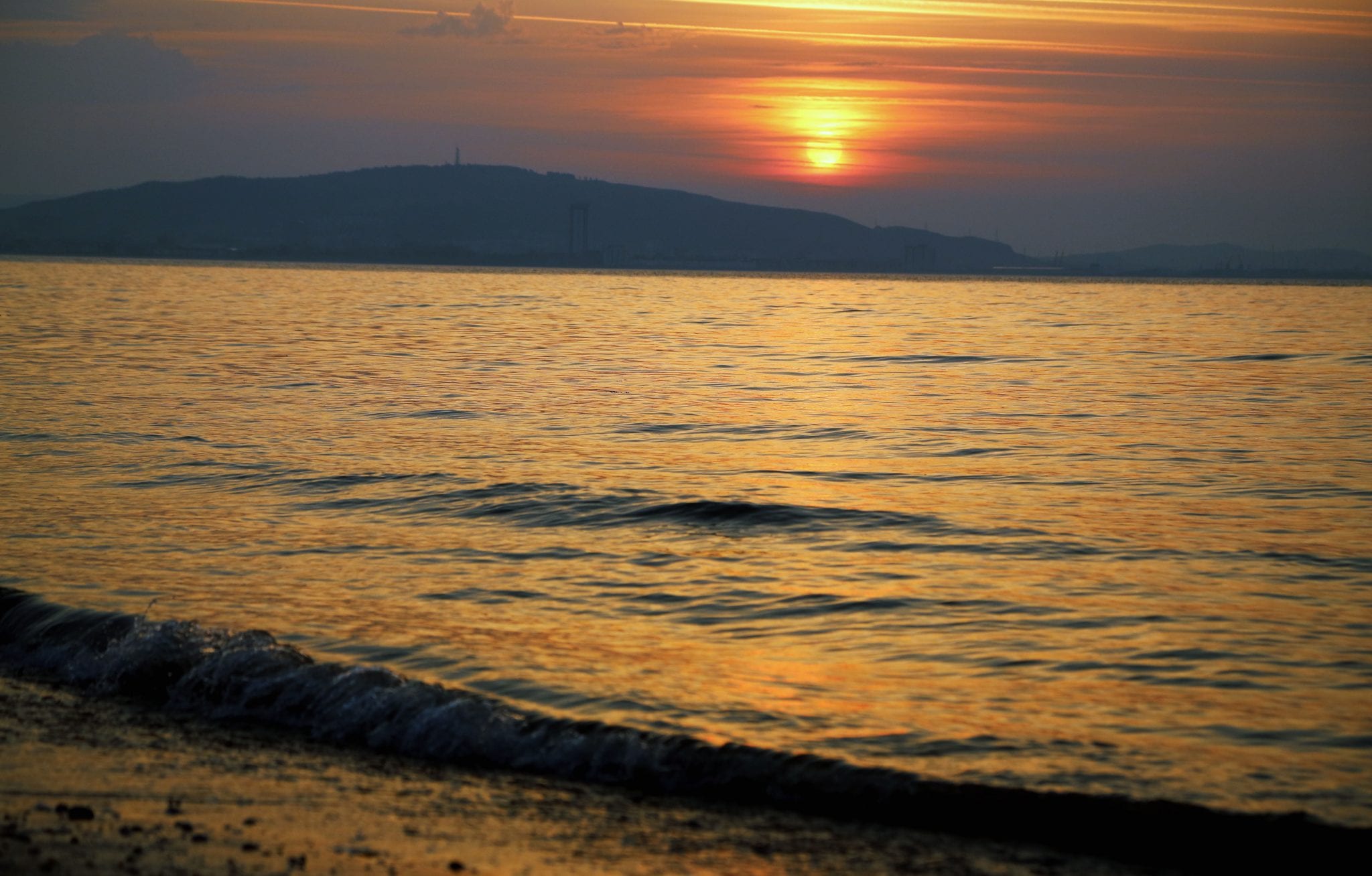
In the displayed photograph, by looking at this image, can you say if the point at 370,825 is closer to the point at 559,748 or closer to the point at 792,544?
the point at 559,748

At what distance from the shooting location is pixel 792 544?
17188 millimetres

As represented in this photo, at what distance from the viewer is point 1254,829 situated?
26.2 ft

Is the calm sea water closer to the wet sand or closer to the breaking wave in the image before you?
the breaking wave

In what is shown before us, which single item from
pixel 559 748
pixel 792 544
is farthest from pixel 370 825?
pixel 792 544

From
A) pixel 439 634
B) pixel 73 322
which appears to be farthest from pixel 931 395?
pixel 73 322

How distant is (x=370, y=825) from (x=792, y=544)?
392 inches

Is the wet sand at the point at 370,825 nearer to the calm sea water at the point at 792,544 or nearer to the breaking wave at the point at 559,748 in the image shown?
the breaking wave at the point at 559,748

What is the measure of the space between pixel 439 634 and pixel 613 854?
5142mm

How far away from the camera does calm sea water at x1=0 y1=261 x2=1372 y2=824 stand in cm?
1006

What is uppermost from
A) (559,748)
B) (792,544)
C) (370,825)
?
(370,825)

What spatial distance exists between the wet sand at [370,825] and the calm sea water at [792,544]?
1.08 metres

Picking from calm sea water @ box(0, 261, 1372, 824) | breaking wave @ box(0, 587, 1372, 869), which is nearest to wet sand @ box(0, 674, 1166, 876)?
breaking wave @ box(0, 587, 1372, 869)

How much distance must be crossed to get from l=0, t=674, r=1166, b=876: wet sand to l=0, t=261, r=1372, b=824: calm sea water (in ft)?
3.55

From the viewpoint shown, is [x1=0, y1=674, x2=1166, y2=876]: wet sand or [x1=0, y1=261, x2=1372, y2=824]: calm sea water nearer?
[x1=0, y1=674, x2=1166, y2=876]: wet sand
